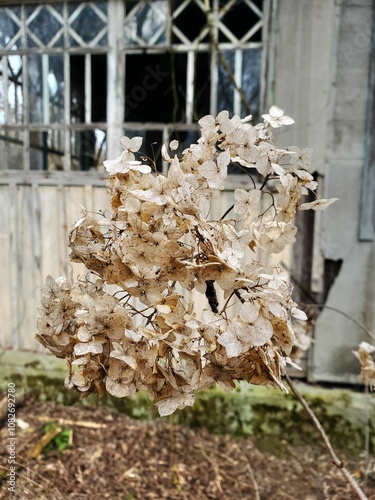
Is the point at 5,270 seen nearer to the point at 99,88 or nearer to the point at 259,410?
the point at 99,88

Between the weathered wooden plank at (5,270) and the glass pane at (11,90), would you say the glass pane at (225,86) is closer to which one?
the glass pane at (11,90)

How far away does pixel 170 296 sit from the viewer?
1.15m

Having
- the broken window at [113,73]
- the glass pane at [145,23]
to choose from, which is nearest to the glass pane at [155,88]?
the broken window at [113,73]

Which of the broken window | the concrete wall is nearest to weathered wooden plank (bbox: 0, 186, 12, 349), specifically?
the broken window

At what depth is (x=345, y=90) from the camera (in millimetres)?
2971

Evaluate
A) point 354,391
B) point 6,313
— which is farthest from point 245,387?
point 6,313

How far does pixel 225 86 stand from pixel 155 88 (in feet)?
1.89

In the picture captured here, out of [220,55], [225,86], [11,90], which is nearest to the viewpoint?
[220,55]

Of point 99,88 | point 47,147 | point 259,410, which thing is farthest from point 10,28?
point 259,410

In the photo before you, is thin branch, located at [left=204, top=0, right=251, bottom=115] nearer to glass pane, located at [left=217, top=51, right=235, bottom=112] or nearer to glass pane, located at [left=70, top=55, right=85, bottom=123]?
glass pane, located at [left=217, top=51, right=235, bottom=112]

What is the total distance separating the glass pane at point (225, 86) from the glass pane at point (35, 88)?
1.50 meters

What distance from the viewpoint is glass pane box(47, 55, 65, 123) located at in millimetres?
3365

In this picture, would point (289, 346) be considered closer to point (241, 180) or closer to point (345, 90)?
point (241, 180)

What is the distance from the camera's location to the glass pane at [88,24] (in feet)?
10.7
